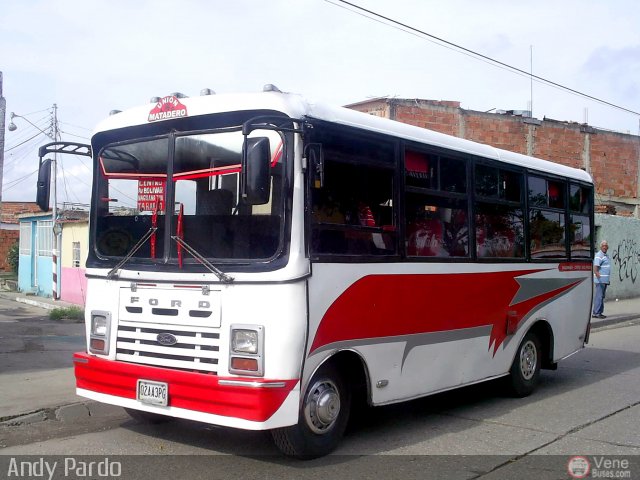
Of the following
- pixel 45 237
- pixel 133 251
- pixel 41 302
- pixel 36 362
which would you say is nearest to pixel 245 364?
pixel 133 251

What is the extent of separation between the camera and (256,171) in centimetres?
507

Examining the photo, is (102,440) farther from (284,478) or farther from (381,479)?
(381,479)

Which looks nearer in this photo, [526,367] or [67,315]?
[526,367]

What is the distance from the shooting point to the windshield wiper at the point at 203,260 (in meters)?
5.44

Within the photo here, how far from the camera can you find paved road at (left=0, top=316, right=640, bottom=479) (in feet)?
18.2

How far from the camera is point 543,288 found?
28.8 ft

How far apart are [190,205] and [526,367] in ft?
15.9

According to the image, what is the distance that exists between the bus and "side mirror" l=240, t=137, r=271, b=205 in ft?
0.04

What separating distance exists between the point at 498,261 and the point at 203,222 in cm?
365

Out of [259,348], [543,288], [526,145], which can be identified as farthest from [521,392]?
[526,145]

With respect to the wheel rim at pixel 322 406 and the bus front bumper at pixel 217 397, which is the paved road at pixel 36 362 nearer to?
the bus front bumper at pixel 217 397

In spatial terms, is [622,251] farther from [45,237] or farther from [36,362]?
[45,237]

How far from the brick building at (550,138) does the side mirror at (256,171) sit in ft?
48.9

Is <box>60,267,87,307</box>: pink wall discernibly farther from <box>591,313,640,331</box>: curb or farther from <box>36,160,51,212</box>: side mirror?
<box>36,160,51,212</box>: side mirror
